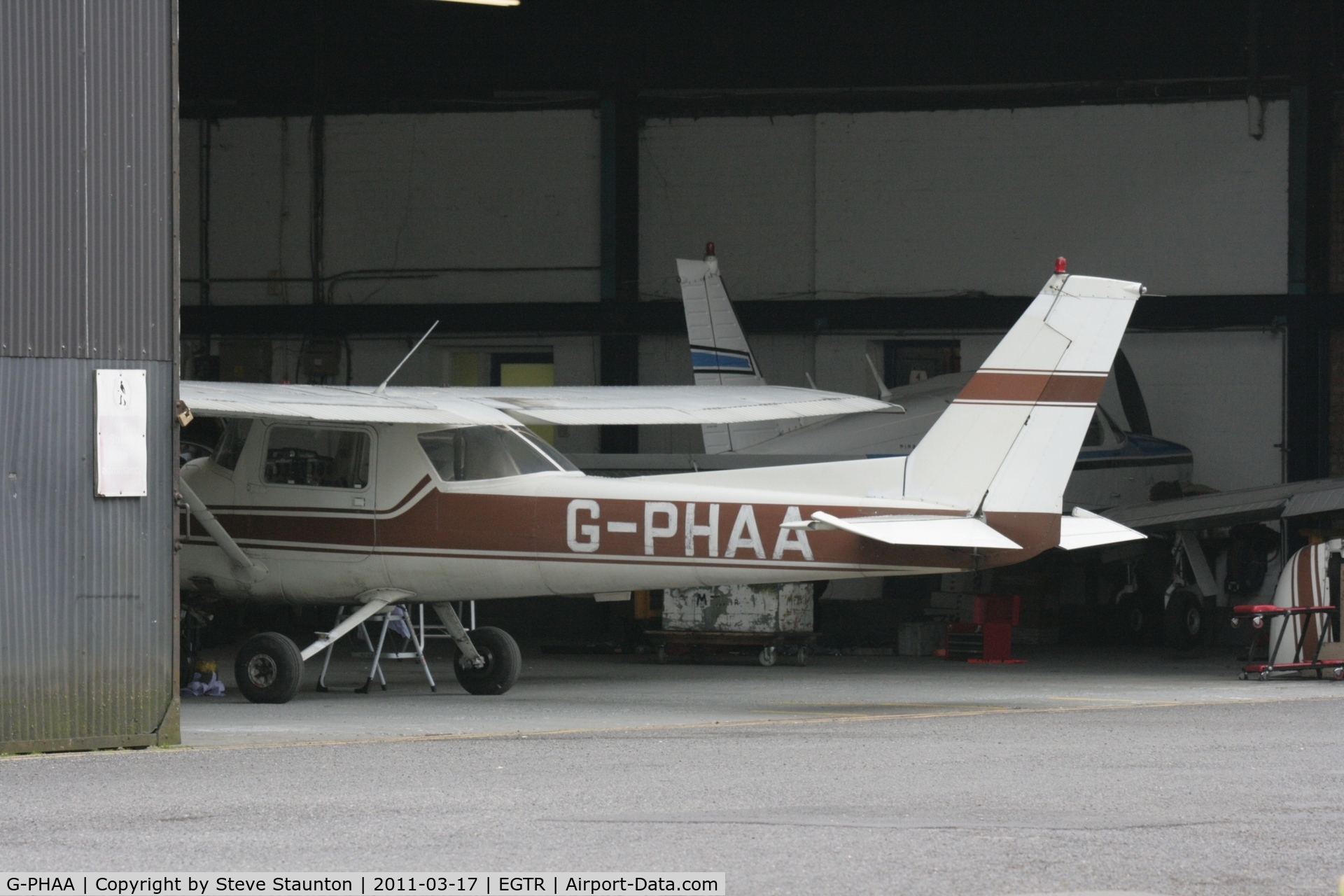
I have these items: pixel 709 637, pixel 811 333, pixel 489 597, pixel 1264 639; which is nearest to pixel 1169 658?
pixel 1264 639

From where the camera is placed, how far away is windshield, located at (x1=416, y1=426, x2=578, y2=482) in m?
13.6

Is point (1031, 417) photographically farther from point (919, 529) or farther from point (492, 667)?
point (492, 667)

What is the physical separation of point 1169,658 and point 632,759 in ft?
38.1

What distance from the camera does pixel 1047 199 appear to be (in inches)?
903

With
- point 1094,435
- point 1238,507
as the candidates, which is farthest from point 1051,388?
point 1094,435

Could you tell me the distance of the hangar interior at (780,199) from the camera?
22219 millimetres

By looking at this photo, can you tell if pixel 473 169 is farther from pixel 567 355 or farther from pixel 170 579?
pixel 170 579

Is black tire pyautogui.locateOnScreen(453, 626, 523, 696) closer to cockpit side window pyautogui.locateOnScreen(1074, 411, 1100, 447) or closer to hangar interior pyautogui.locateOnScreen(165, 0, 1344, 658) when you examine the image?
hangar interior pyautogui.locateOnScreen(165, 0, 1344, 658)

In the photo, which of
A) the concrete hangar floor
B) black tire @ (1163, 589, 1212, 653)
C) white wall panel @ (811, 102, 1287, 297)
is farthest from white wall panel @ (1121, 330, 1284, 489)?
the concrete hangar floor

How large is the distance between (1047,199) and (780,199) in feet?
11.5

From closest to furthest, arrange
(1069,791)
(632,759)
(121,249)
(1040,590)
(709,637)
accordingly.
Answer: (1069,791) → (632,759) → (121,249) → (709,637) → (1040,590)

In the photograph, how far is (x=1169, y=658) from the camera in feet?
63.1

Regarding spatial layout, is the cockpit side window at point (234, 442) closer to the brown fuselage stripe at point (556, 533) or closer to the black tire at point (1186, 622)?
the brown fuselage stripe at point (556, 533)

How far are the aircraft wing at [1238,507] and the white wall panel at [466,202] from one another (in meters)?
8.41
